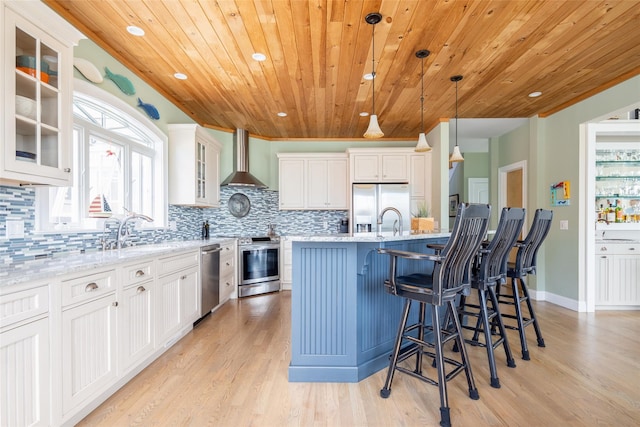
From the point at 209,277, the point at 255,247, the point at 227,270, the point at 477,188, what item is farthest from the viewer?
the point at 477,188

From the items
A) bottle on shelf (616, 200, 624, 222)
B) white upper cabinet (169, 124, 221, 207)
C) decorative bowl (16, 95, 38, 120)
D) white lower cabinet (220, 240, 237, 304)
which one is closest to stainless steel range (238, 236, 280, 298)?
white lower cabinet (220, 240, 237, 304)

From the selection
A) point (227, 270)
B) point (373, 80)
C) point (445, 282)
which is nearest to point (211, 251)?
point (227, 270)

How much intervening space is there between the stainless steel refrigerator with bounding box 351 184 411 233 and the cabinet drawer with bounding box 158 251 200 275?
2425mm

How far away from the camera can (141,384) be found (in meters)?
2.19

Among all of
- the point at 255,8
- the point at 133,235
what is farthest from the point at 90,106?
the point at 255,8

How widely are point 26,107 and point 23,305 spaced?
3.52ft

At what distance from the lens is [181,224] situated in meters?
4.13

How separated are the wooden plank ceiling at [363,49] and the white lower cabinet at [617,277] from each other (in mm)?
1927

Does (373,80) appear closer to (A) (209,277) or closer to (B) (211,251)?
(B) (211,251)

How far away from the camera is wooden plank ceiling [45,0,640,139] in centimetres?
217

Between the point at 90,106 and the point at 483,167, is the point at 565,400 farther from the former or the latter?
the point at 483,167

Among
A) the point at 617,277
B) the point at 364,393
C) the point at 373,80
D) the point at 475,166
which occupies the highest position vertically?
the point at 373,80

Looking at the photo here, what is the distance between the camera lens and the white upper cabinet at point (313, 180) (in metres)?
5.36

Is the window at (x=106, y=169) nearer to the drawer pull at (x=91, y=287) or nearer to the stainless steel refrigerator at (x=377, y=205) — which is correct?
the drawer pull at (x=91, y=287)
